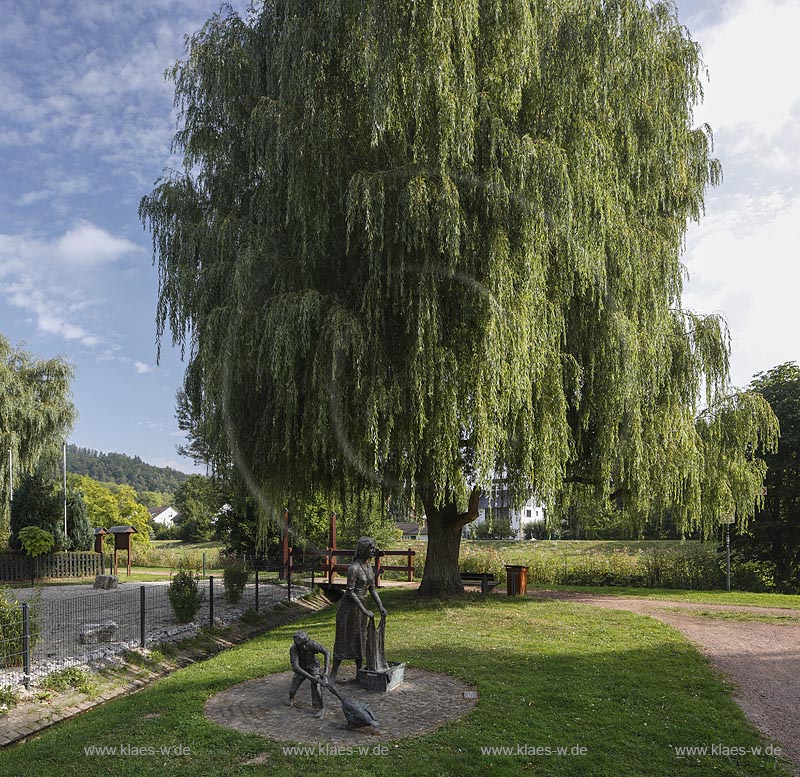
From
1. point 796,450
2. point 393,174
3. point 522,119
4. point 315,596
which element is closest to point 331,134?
point 393,174

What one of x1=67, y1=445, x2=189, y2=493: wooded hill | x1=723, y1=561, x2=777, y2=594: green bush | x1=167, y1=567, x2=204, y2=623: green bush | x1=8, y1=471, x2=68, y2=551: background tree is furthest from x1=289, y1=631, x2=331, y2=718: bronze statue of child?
x1=67, y1=445, x2=189, y2=493: wooded hill

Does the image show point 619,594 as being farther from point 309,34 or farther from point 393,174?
point 309,34

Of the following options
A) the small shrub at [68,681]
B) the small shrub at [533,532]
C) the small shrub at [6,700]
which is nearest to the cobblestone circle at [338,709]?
the small shrub at [68,681]

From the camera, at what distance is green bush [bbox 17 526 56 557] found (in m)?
22.7

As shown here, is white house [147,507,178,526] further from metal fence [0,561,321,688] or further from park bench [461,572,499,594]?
park bench [461,572,499,594]

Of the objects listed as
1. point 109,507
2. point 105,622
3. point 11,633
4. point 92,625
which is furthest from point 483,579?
point 109,507

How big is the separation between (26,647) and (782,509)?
2135 cm

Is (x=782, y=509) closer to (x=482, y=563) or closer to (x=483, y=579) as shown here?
(x=482, y=563)

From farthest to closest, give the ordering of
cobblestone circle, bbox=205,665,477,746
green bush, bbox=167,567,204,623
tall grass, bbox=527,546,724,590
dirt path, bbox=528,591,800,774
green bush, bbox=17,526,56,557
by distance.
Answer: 1. green bush, bbox=17,526,56,557
2. tall grass, bbox=527,546,724,590
3. green bush, bbox=167,567,204,623
4. dirt path, bbox=528,591,800,774
5. cobblestone circle, bbox=205,665,477,746

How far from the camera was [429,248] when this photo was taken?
449 inches

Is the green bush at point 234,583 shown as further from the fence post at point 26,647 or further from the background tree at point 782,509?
the background tree at point 782,509

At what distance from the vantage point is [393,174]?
37.7ft

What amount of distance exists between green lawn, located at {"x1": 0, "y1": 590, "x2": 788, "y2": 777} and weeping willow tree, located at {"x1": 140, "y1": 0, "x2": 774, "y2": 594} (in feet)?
9.84

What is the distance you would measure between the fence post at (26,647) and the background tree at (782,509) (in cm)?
1949
